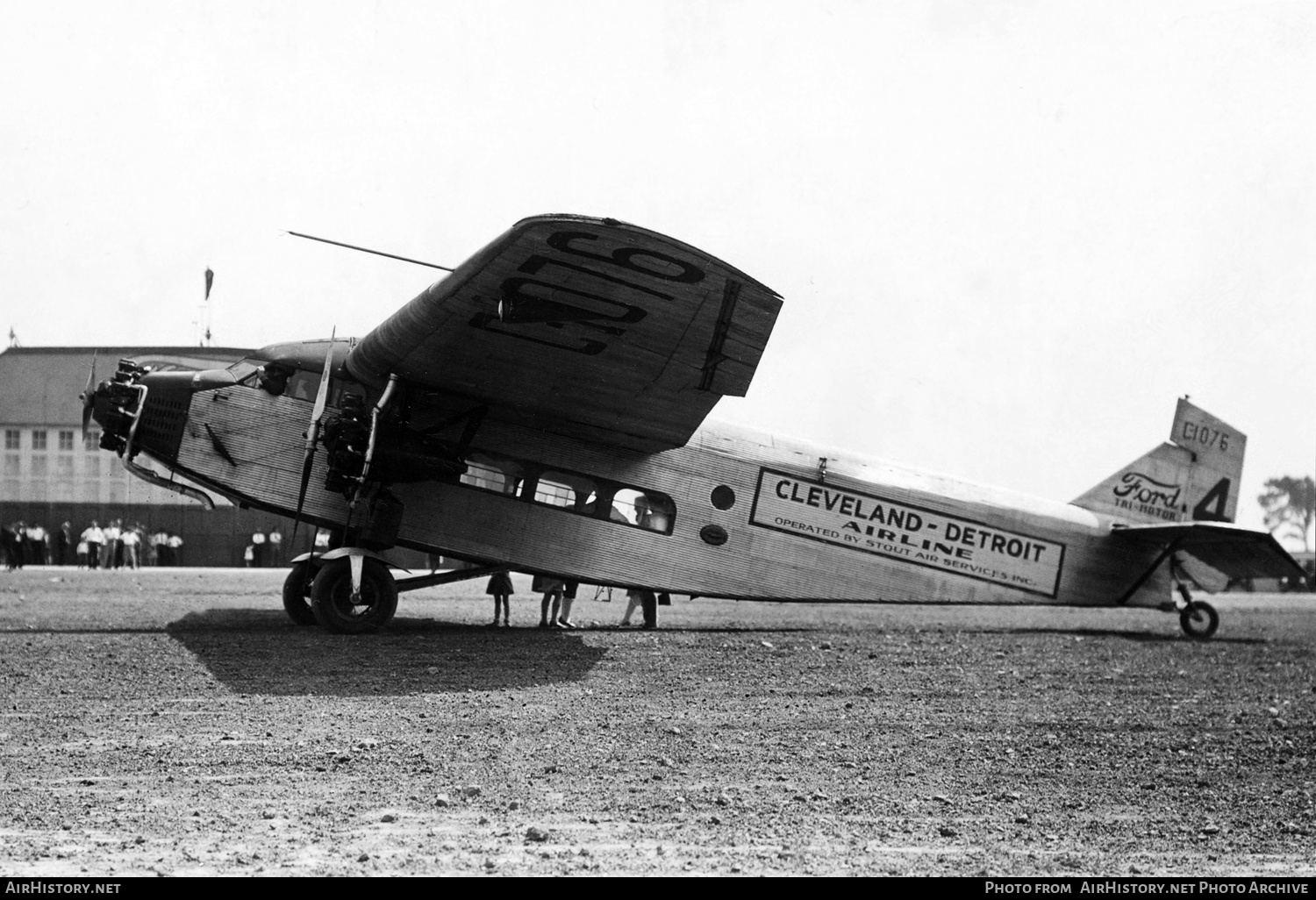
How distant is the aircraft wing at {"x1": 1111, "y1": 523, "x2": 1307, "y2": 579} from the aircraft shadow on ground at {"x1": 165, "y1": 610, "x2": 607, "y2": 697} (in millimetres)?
8820

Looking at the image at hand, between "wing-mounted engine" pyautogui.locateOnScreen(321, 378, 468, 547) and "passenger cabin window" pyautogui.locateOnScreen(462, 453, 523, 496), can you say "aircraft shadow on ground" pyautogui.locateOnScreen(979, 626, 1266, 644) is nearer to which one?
"passenger cabin window" pyautogui.locateOnScreen(462, 453, 523, 496)

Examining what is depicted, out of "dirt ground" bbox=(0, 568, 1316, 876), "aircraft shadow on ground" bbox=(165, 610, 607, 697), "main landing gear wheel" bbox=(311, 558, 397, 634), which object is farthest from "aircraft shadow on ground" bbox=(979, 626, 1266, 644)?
"main landing gear wheel" bbox=(311, 558, 397, 634)

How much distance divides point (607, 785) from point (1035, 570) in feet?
37.2

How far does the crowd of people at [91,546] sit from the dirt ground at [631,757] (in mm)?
24280

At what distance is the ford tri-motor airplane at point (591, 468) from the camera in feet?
35.2

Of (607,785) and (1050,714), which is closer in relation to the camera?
(607,785)

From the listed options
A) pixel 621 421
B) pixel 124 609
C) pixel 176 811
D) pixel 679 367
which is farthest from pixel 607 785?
pixel 124 609

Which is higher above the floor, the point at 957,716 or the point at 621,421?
the point at 621,421

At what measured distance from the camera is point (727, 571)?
14633 mm

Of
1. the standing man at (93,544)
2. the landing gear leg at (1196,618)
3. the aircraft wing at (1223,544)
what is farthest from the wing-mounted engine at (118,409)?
the standing man at (93,544)

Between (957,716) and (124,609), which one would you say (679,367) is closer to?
(957,716)

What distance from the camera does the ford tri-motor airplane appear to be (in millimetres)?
10742

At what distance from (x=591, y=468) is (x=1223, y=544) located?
9.45 meters
